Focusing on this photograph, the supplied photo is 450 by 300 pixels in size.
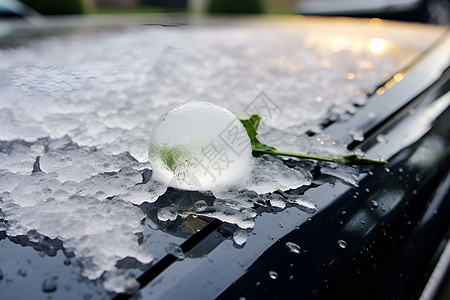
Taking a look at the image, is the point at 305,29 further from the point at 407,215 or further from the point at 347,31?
the point at 407,215

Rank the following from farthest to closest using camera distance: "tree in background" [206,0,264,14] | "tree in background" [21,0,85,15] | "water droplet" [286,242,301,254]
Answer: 1. "tree in background" [206,0,264,14]
2. "tree in background" [21,0,85,15]
3. "water droplet" [286,242,301,254]

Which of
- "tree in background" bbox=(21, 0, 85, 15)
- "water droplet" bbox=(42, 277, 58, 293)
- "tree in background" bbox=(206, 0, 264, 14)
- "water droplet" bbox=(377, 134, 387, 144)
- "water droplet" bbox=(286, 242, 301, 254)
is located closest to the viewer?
"water droplet" bbox=(42, 277, 58, 293)

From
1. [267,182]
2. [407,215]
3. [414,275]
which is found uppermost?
[267,182]

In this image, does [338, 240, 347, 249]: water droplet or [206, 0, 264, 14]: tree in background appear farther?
[206, 0, 264, 14]: tree in background

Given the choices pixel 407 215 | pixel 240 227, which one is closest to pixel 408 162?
pixel 407 215

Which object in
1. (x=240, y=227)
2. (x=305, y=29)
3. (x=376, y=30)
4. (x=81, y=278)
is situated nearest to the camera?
(x=81, y=278)

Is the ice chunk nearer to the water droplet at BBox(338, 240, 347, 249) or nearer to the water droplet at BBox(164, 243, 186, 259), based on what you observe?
the water droplet at BBox(164, 243, 186, 259)

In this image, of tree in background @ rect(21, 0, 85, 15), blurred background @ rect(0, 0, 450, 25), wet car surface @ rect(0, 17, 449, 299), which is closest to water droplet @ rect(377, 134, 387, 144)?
wet car surface @ rect(0, 17, 449, 299)

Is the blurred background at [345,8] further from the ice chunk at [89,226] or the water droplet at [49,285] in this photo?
the water droplet at [49,285]
